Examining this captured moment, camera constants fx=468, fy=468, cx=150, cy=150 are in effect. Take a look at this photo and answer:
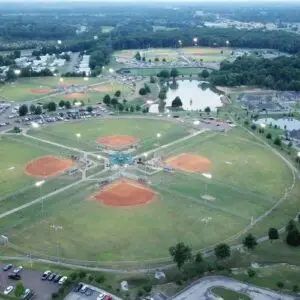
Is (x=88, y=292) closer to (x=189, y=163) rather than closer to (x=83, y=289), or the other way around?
(x=83, y=289)

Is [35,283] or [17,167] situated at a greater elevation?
[17,167]

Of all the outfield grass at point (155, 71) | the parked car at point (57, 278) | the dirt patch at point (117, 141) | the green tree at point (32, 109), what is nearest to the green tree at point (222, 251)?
the parked car at point (57, 278)

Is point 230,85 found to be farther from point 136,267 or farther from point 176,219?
point 136,267

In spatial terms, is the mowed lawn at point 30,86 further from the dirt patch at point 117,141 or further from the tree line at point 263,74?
the dirt patch at point 117,141

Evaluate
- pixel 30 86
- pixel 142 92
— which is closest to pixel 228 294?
pixel 142 92

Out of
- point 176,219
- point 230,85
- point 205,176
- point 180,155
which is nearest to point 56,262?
point 176,219
